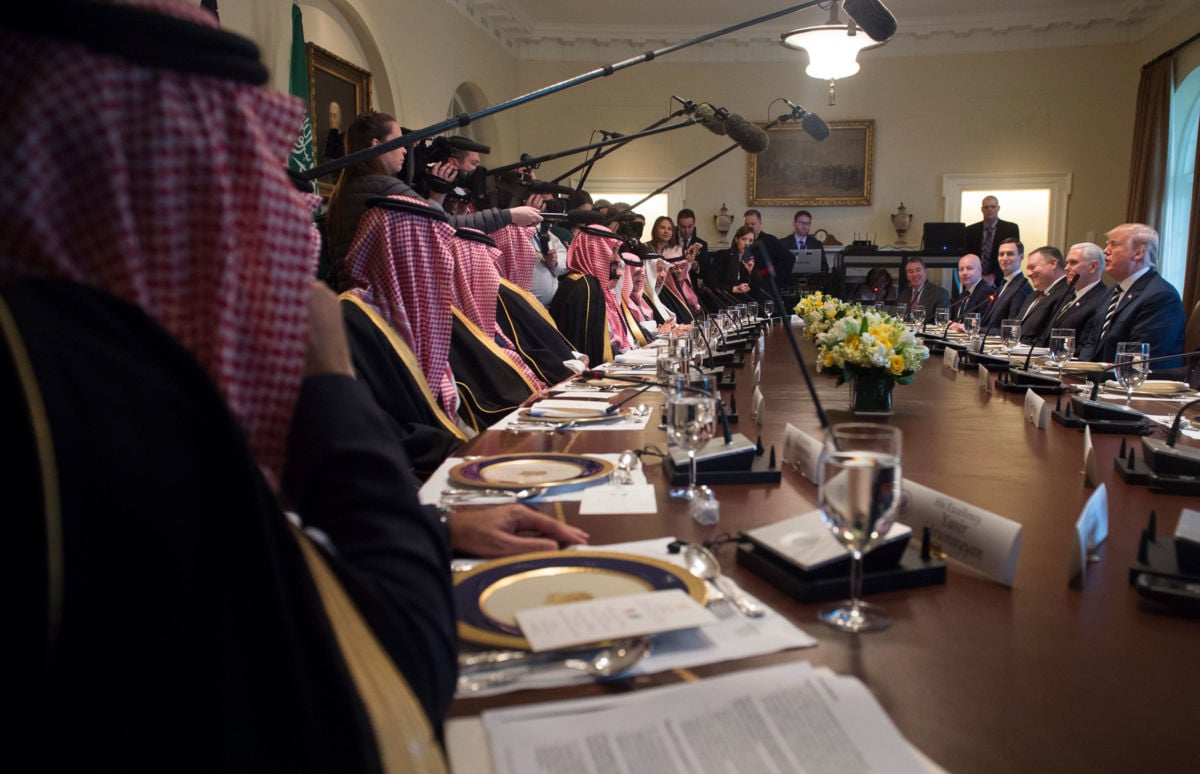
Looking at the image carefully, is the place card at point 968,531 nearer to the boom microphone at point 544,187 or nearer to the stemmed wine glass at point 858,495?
the stemmed wine glass at point 858,495

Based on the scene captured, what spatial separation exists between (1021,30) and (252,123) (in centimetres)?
1201

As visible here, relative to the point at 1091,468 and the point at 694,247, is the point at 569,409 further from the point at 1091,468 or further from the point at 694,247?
the point at 694,247

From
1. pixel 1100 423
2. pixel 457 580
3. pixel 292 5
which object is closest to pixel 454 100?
pixel 292 5

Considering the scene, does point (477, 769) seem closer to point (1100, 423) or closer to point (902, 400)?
point (1100, 423)

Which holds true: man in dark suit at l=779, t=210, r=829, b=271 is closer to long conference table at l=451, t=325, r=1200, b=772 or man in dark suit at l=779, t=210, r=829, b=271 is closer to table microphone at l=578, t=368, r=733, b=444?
table microphone at l=578, t=368, r=733, b=444

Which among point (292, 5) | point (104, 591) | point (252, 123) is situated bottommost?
point (104, 591)

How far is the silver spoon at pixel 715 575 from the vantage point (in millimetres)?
929

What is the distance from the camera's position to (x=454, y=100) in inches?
388

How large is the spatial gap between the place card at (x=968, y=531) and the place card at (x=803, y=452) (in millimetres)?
304

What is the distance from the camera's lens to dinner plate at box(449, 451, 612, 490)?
1.49 m

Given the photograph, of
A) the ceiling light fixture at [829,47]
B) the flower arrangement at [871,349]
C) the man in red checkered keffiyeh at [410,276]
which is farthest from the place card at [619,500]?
the ceiling light fixture at [829,47]

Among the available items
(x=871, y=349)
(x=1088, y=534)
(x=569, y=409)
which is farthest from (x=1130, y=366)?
(x=1088, y=534)

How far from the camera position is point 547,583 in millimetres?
982

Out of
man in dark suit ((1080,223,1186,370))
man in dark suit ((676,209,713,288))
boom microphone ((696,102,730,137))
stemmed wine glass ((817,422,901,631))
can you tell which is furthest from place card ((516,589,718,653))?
man in dark suit ((676,209,713,288))
